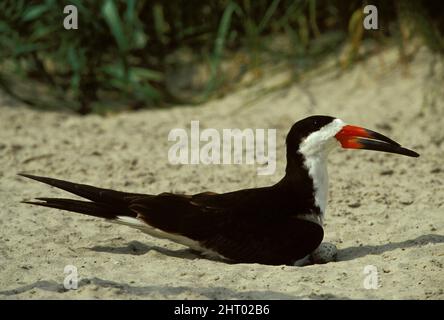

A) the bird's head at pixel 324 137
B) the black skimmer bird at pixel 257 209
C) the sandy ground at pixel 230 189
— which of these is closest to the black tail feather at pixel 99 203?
the black skimmer bird at pixel 257 209

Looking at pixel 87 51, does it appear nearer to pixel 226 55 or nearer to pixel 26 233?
pixel 226 55

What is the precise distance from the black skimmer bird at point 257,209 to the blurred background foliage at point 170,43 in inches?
85.3

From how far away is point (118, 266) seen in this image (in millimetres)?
3338

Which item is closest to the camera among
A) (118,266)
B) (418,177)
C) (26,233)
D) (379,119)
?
(118,266)

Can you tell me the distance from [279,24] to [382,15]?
0.66 metres

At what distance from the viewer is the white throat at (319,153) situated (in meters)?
3.53

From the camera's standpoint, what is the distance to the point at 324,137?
3527mm

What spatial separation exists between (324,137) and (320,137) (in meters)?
0.02

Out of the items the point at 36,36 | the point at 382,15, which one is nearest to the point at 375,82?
the point at 382,15

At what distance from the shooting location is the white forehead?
3527 millimetres

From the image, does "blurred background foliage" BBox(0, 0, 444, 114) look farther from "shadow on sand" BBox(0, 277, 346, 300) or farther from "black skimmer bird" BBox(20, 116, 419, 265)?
"shadow on sand" BBox(0, 277, 346, 300)

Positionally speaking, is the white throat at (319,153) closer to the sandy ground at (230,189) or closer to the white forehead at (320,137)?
the white forehead at (320,137)

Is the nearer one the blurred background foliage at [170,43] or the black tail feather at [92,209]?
the black tail feather at [92,209]

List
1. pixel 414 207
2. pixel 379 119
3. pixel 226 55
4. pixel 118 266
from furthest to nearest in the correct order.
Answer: pixel 226 55, pixel 379 119, pixel 414 207, pixel 118 266
